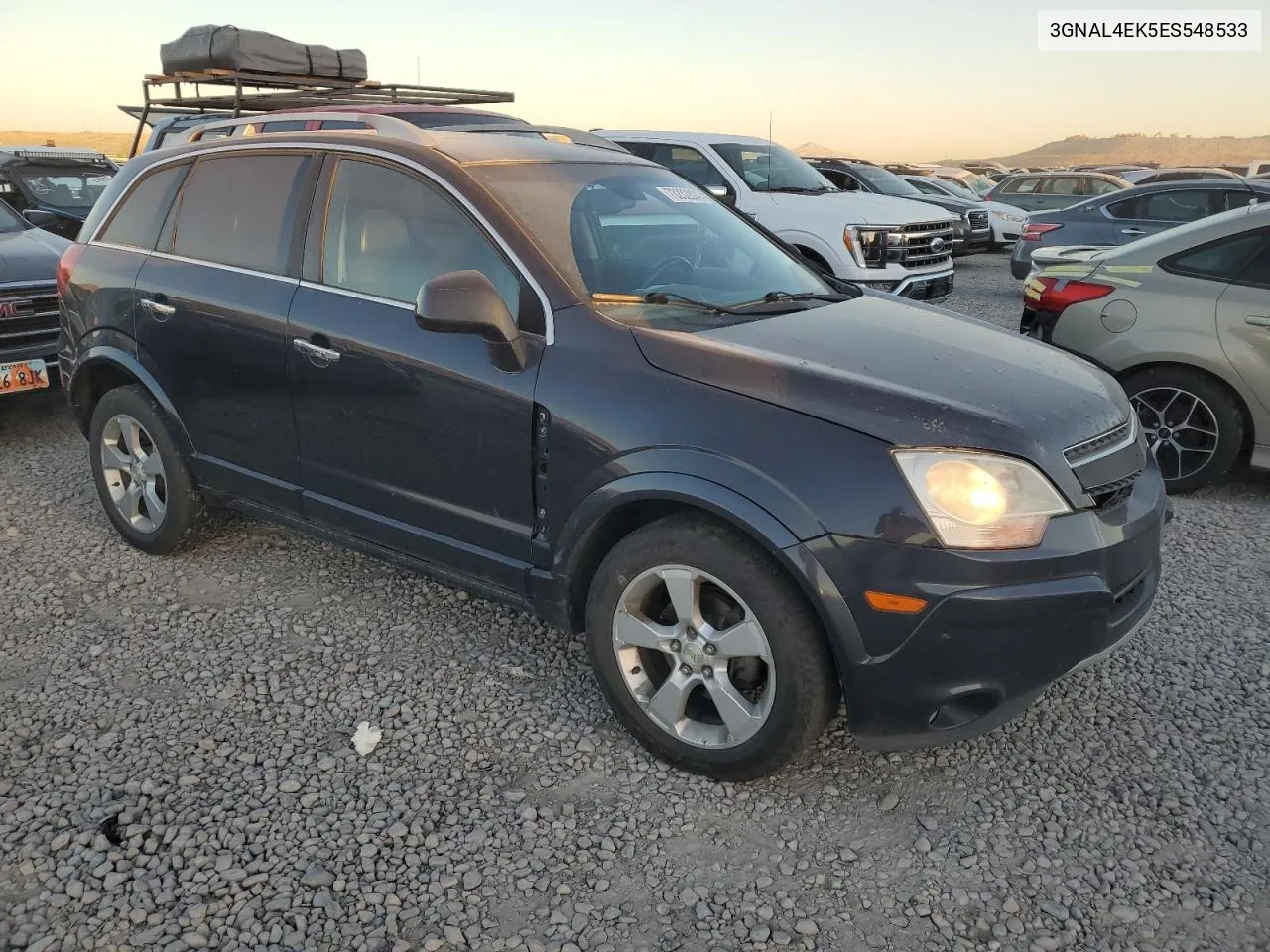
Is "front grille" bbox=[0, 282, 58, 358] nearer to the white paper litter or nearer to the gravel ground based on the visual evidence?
the gravel ground

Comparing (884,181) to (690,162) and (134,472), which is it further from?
(134,472)

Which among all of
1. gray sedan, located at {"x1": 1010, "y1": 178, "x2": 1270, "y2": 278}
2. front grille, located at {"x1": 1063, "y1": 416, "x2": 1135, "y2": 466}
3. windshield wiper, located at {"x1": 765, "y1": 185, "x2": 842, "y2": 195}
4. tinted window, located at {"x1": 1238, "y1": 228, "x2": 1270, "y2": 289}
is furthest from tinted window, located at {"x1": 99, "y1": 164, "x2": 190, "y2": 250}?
gray sedan, located at {"x1": 1010, "y1": 178, "x2": 1270, "y2": 278}

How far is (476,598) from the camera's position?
4148mm

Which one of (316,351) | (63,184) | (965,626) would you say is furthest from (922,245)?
(63,184)

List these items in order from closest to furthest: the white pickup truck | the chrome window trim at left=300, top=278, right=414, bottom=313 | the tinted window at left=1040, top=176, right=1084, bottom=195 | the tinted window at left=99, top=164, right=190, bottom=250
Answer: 1. the chrome window trim at left=300, top=278, right=414, bottom=313
2. the tinted window at left=99, top=164, right=190, bottom=250
3. the white pickup truck
4. the tinted window at left=1040, top=176, right=1084, bottom=195

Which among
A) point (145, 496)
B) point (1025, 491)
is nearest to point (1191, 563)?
point (1025, 491)

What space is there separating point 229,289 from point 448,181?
3.78 feet

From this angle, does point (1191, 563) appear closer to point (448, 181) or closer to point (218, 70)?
point (448, 181)

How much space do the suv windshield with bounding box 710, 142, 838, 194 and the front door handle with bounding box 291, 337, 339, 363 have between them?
23.6ft

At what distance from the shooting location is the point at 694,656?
2.87 metres

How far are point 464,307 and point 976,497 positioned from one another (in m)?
1.55

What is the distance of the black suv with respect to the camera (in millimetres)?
2553

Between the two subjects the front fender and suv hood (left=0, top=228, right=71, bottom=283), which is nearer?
the front fender

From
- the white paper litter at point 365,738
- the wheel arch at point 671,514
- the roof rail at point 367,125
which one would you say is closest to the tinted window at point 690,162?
the roof rail at point 367,125
